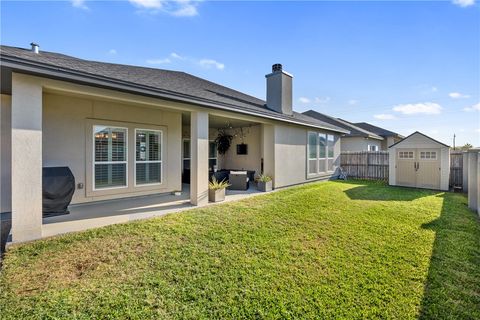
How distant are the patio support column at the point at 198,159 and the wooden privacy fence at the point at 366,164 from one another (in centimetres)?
1186

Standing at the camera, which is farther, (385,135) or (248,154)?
(385,135)

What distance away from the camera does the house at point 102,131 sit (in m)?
4.13

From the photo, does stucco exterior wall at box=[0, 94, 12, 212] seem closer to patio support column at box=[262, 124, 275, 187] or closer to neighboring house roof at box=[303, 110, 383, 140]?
patio support column at box=[262, 124, 275, 187]

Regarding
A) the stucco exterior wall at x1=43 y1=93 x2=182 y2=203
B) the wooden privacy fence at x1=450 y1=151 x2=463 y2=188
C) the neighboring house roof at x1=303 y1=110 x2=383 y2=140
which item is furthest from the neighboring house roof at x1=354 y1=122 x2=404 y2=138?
the stucco exterior wall at x1=43 y1=93 x2=182 y2=203

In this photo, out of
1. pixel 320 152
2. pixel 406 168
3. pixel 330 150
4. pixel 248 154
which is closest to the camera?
pixel 406 168

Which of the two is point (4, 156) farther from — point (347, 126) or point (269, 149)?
point (347, 126)

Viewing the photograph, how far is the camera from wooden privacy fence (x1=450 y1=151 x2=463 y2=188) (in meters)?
11.0

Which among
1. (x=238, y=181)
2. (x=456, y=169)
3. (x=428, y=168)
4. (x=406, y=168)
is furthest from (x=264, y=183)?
(x=456, y=169)

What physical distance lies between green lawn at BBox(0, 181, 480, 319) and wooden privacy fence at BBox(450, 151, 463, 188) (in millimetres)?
7007

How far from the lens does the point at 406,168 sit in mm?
11586

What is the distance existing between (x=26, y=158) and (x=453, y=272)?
7808 mm

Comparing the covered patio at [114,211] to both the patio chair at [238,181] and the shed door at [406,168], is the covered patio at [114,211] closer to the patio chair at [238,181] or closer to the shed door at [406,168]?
the patio chair at [238,181]

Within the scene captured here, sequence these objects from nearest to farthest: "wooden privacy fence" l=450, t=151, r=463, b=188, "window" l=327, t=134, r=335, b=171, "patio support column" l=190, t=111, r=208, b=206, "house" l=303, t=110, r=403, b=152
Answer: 1. "patio support column" l=190, t=111, r=208, b=206
2. "wooden privacy fence" l=450, t=151, r=463, b=188
3. "window" l=327, t=134, r=335, b=171
4. "house" l=303, t=110, r=403, b=152

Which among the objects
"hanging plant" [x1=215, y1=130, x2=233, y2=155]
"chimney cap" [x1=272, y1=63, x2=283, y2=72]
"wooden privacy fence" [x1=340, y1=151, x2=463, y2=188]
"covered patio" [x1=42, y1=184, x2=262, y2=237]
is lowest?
"covered patio" [x1=42, y1=184, x2=262, y2=237]
